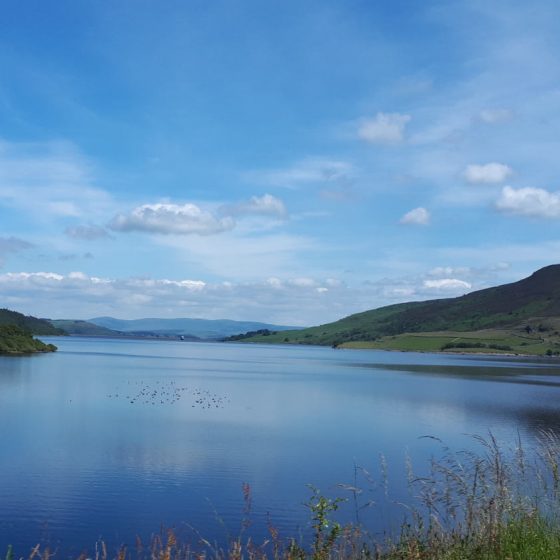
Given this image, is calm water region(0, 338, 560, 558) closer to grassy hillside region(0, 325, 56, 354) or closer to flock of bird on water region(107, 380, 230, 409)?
flock of bird on water region(107, 380, 230, 409)

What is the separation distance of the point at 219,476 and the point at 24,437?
44.3 feet

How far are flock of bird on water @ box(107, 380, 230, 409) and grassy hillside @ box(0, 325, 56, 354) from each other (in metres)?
61.4

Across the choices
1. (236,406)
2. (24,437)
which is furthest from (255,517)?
(236,406)

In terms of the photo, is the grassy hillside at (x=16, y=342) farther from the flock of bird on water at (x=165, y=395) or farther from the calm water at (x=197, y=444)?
the flock of bird on water at (x=165, y=395)

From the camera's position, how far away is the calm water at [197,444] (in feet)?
68.6

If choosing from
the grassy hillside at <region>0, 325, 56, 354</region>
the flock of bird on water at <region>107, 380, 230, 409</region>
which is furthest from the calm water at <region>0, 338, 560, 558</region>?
the grassy hillside at <region>0, 325, 56, 354</region>

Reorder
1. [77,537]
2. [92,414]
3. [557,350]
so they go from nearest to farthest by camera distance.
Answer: [77,537], [92,414], [557,350]

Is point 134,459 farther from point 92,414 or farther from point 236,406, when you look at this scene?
point 236,406

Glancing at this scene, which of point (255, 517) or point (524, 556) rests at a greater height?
point (524, 556)

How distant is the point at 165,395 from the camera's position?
6038cm

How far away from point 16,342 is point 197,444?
10373 centimetres

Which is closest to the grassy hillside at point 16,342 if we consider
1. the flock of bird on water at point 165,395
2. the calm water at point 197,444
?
the calm water at point 197,444

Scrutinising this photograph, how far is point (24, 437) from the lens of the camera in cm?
3409

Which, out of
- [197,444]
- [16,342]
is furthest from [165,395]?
[16,342]
